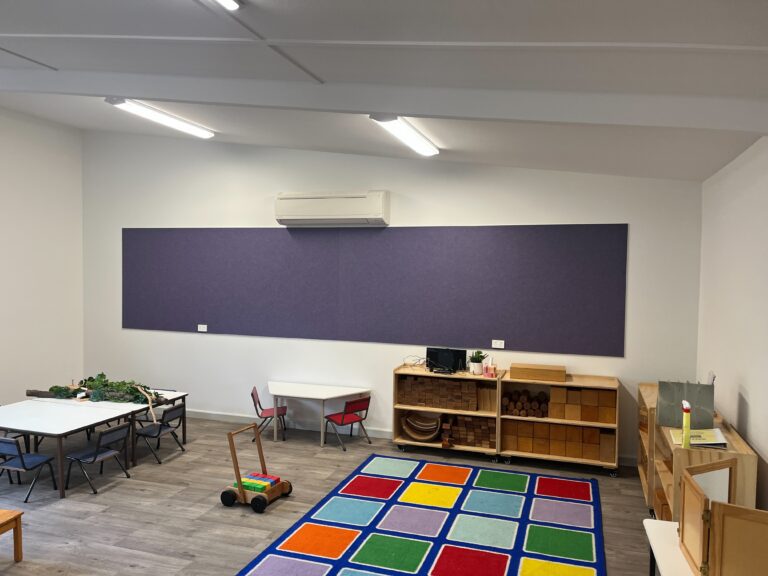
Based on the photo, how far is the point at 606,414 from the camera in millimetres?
6047

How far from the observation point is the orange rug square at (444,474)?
5820 millimetres

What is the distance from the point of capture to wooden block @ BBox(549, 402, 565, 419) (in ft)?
20.2

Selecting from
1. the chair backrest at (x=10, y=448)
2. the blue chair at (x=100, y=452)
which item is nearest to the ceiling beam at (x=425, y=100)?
the chair backrest at (x=10, y=448)

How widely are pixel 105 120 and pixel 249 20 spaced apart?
17.4ft

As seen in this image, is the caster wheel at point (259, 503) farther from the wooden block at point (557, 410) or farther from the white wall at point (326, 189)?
the wooden block at point (557, 410)

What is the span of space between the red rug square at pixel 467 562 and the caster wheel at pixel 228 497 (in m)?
1.90

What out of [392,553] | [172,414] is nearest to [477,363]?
[392,553]

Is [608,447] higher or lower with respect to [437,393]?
lower

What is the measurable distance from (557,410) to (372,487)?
207 cm

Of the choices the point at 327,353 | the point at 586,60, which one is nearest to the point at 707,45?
the point at 586,60

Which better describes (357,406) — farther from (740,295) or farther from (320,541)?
(740,295)

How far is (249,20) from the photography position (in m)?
2.93

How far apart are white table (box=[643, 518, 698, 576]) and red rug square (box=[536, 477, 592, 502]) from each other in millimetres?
1976

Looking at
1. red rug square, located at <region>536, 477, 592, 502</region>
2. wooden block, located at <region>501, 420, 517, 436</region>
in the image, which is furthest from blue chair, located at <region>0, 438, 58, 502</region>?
red rug square, located at <region>536, 477, 592, 502</region>
